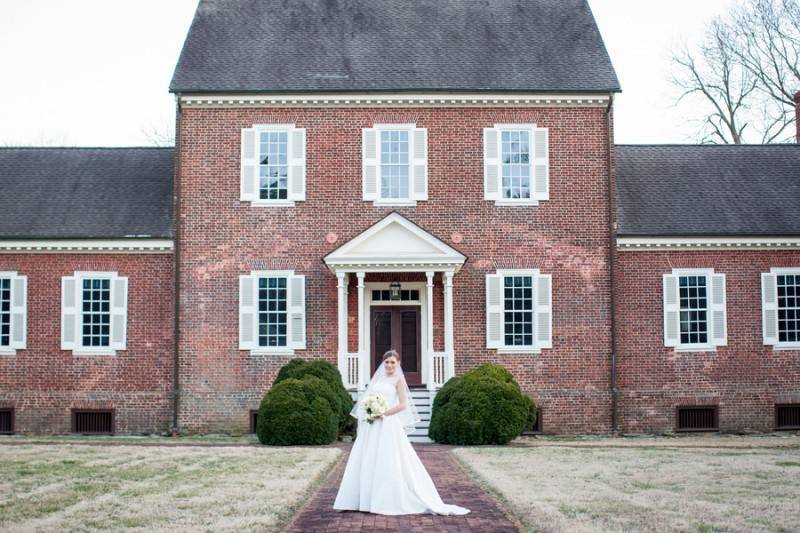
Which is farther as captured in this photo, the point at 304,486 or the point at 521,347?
the point at 521,347

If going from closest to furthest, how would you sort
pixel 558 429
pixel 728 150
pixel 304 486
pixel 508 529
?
1. pixel 508 529
2. pixel 304 486
3. pixel 558 429
4. pixel 728 150

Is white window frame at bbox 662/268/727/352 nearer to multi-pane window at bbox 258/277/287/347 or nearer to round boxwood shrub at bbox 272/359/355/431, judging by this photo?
round boxwood shrub at bbox 272/359/355/431

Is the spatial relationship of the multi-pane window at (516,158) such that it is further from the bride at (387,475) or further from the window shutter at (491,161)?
the bride at (387,475)

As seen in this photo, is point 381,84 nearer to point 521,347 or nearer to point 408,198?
point 408,198

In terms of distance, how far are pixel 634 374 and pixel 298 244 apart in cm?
834

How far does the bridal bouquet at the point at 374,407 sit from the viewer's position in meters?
11.5

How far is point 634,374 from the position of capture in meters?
24.0

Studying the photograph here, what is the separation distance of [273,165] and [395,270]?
3869 mm

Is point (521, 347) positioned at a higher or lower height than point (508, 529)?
higher

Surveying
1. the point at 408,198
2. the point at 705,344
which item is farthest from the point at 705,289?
the point at 408,198

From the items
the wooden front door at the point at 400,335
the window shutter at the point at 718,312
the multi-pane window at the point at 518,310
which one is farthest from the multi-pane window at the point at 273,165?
the window shutter at the point at 718,312

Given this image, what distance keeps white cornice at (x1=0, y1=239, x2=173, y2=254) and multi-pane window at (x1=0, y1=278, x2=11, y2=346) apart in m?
0.77

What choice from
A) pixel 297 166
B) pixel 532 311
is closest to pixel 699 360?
pixel 532 311

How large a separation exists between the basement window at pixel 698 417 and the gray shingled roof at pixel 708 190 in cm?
409
